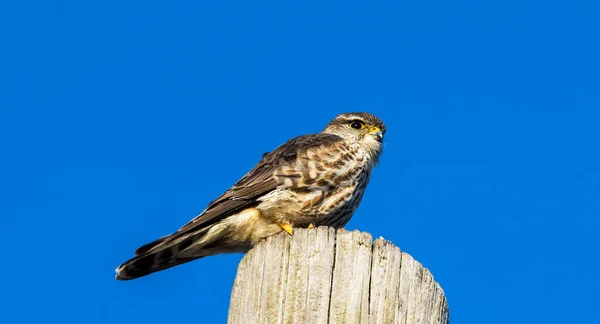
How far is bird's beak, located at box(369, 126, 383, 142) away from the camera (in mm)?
7395

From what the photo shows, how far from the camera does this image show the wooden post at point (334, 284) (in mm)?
3420

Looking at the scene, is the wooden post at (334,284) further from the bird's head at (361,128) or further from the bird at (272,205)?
the bird's head at (361,128)

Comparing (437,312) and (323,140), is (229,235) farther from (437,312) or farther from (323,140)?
(437,312)

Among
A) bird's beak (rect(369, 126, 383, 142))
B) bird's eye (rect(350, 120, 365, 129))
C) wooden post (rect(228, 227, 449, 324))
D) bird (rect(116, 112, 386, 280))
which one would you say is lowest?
wooden post (rect(228, 227, 449, 324))

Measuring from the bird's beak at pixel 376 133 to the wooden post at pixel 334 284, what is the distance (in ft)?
12.4

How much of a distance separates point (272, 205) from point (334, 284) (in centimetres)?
221

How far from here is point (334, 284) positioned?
3475 mm

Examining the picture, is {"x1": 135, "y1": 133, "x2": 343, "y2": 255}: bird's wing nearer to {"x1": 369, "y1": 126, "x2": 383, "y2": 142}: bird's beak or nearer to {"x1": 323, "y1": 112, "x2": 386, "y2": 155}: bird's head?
{"x1": 323, "y1": 112, "x2": 386, "y2": 155}: bird's head

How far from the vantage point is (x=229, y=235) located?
220 inches

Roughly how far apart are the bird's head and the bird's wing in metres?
0.95

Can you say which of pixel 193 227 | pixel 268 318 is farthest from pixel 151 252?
pixel 268 318

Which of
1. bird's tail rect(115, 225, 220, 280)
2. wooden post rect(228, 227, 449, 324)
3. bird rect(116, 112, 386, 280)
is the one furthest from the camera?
bird rect(116, 112, 386, 280)

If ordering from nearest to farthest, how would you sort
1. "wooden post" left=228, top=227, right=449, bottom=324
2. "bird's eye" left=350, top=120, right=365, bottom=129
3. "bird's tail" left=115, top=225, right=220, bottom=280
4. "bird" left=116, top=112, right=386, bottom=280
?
"wooden post" left=228, top=227, right=449, bottom=324 → "bird's tail" left=115, top=225, right=220, bottom=280 → "bird" left=116, top=112, right=386, bottom=280 → "bird's eye" left=350, top=120, right=365, bottom=129

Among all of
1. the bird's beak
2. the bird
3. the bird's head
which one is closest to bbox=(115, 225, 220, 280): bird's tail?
the bird
